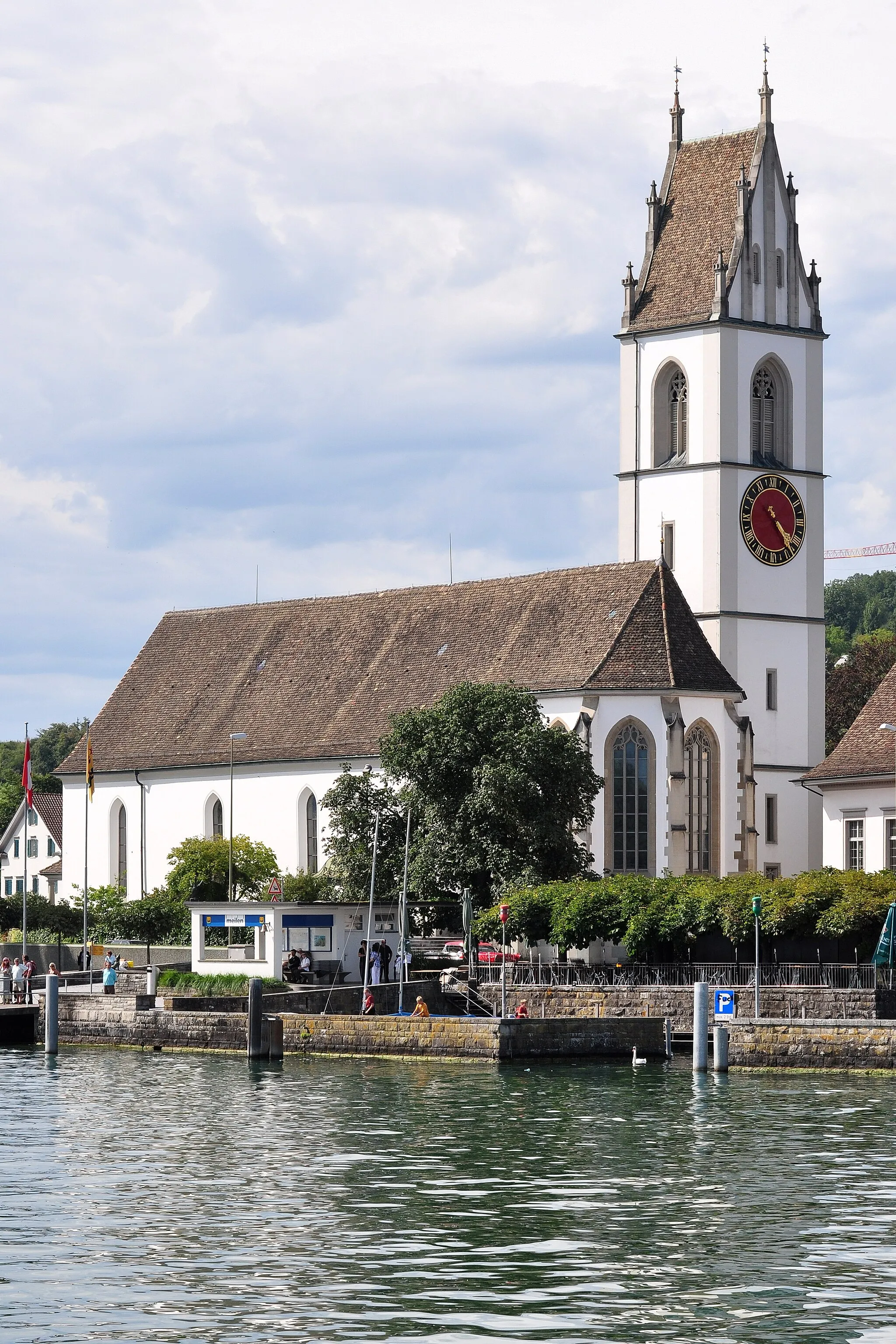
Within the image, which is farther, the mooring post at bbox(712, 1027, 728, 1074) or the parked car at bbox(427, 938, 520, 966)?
the parked car at bbox(427, 938, 520, 966)

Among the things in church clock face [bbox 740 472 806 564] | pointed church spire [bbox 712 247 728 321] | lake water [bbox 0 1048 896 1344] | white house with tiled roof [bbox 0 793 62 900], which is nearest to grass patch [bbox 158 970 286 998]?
lake water [bbox 0 1048 896 1344]

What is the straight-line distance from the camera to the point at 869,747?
75250 millimetres

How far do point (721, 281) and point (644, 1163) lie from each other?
54523mm

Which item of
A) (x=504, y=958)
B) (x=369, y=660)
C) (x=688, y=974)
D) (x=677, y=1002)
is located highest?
(x=369, y=660)

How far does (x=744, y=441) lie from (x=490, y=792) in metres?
22.9

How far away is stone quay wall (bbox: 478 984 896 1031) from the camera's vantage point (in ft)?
196

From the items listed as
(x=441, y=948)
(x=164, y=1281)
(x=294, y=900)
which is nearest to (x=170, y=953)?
(x=294, y=900)

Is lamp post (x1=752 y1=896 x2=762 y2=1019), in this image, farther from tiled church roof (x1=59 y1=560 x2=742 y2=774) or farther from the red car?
tiled church roof (x1=59 y1=560 x2=742 y2=774)

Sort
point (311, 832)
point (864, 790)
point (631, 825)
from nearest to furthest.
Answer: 1. point (864, 790)
2. point (631, 825)
3. point (311, 832)

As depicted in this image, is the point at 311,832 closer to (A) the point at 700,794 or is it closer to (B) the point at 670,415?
(A) the point at 700,794

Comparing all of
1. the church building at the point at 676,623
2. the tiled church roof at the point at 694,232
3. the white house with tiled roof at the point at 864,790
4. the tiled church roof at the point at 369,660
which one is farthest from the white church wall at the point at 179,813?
the tiled church roof at the point at 694,232

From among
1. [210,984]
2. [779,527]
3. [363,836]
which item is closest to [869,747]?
[363,836]

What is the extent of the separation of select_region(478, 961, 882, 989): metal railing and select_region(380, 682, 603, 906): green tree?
301cm

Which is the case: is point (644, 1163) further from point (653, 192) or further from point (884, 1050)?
point (653, 192)
